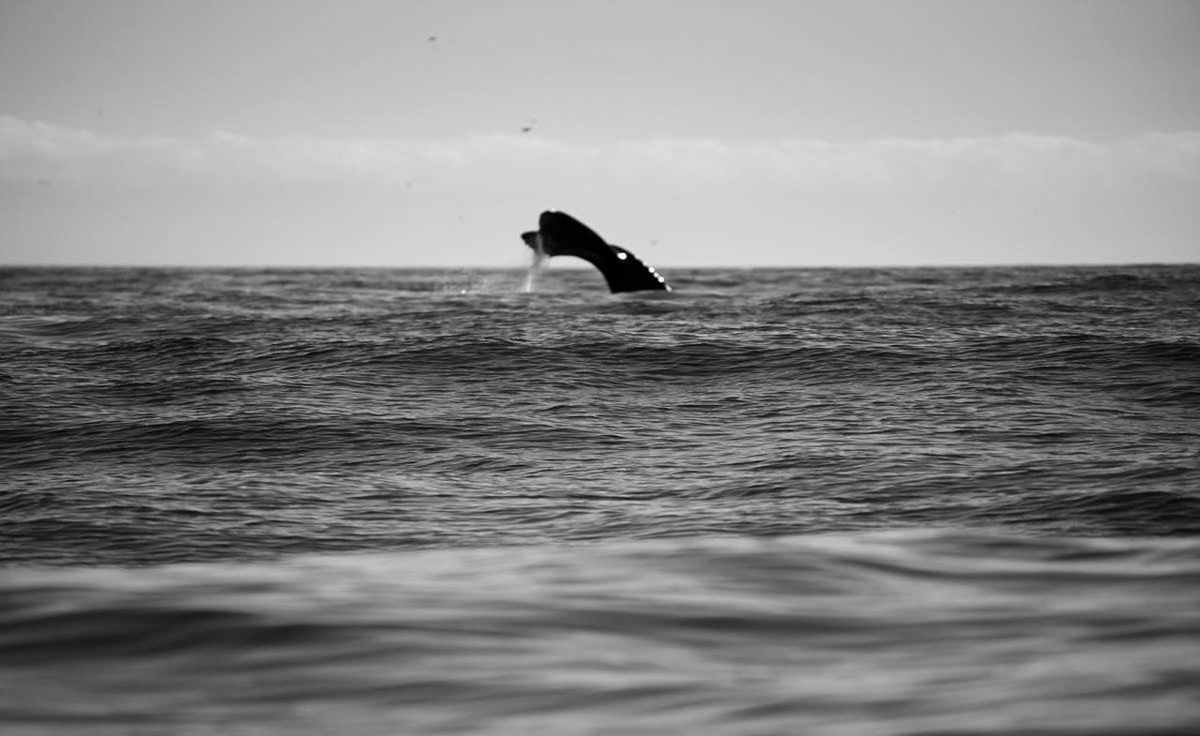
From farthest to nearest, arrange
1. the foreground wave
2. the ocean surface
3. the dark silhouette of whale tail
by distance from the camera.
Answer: the dark silhouette of whale tail → the ocean surface → the foreground wave

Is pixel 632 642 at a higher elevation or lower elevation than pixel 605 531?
higher

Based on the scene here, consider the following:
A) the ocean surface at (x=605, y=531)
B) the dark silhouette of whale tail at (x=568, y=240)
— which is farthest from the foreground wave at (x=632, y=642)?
the dark silhouette of whale tail at (x=568, y=240)

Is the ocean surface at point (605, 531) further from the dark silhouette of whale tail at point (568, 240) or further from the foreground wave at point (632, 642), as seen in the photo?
the dark silhouette of whale tail at point (568, 240)

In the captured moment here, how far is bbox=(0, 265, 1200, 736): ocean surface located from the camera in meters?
3.72

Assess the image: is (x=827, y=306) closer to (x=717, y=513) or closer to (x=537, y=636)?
(x=717, y=513)

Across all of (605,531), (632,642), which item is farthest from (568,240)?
(632,642)

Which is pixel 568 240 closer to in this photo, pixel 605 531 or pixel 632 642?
pixel 605 531

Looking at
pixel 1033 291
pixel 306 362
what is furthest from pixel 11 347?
pixel 1033 291

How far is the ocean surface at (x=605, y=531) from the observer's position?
12.2 feet

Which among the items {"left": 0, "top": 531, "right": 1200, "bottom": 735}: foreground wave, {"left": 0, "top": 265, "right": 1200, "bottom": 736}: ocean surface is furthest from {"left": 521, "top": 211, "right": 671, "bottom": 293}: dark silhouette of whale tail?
{"left": 0, "top": 531, "right": 1200, "bottom": 735}: foreground wave

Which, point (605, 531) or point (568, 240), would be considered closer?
point (605, 531)

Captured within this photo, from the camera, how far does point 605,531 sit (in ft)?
27.2

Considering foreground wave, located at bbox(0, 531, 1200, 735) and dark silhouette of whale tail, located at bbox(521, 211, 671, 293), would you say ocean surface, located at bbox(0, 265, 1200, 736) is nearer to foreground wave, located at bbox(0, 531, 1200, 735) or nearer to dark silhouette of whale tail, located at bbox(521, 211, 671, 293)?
foreground wave, located at bbox(0, 531, 1200, 735)

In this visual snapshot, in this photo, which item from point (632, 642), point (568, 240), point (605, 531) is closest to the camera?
point (632, 642)
